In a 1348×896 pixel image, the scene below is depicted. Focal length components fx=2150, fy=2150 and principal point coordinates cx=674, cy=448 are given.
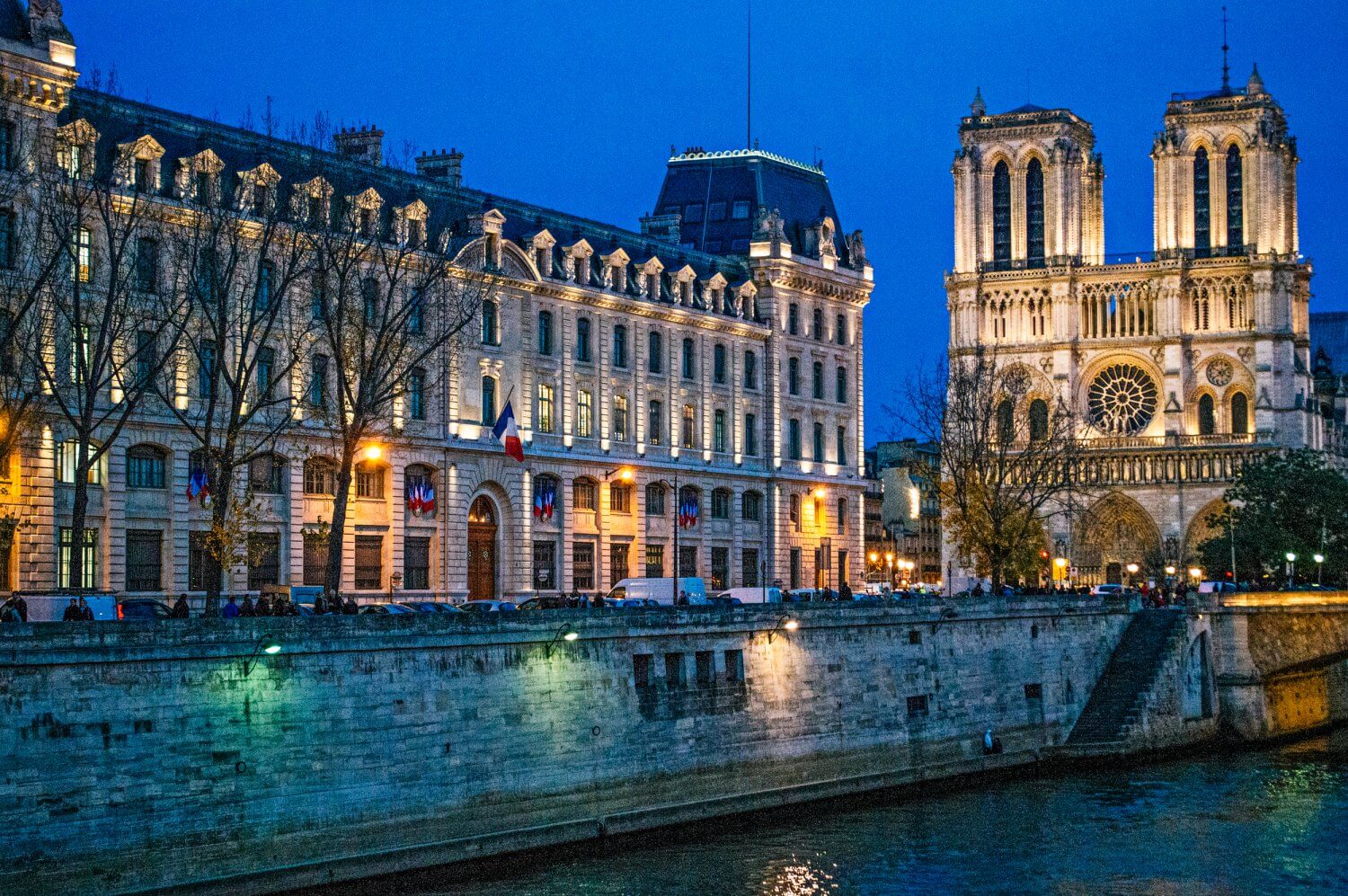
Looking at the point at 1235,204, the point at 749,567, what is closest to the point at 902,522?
the point at 1235,204

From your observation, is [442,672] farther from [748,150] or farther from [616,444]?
[748,150]

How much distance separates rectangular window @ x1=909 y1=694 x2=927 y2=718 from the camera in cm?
6700

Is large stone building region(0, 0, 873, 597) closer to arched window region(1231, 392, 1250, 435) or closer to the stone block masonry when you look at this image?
the stone block masonry

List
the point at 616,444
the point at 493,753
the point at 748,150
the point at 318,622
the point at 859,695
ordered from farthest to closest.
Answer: the point at 748,150 < the point at 616,444 < the point at 859,695 < the point at 493,753 < the point at 318,622

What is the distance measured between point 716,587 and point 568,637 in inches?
1727

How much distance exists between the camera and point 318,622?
4716cm

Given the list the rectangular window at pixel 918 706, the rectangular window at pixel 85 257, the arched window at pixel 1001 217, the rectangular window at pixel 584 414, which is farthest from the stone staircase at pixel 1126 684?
the arched window at pixel 1001 217

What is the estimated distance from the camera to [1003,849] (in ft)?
180

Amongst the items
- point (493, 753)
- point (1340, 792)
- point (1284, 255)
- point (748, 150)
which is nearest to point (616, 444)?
point (748, 150)

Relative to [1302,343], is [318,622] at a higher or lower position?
lower

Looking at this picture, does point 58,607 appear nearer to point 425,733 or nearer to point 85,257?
point 425,733

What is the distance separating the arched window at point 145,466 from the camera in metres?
70.8

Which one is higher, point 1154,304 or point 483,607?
point 1154,304

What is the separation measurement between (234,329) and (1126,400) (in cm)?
9623
